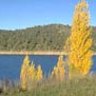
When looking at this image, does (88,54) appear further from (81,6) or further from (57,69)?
(57,69)

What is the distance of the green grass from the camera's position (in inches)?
563

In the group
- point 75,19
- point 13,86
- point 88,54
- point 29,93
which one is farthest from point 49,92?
point 75,19

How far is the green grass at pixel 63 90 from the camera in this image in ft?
46.9

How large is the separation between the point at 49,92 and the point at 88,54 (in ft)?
63.5

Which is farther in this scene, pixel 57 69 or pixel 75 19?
pixel 57 69

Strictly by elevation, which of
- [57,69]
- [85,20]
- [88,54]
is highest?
[85,20]

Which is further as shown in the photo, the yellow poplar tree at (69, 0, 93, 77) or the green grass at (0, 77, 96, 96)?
the yellow poplar tree at (69, 0, 93, 77)

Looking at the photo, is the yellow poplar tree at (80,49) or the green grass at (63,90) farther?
the yellow poplar tree at (80,49)

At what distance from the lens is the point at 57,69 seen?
49.1 m

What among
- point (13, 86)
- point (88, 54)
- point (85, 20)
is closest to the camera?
point (13, 86)

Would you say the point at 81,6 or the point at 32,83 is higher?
the point at 81,6

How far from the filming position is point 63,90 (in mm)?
14906

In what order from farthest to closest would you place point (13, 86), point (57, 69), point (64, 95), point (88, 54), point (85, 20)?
point (57, 69) < point (85, 20) < point (88, 54) < point (13, 86) < point (64, 95)

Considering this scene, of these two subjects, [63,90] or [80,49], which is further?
[80,49]
